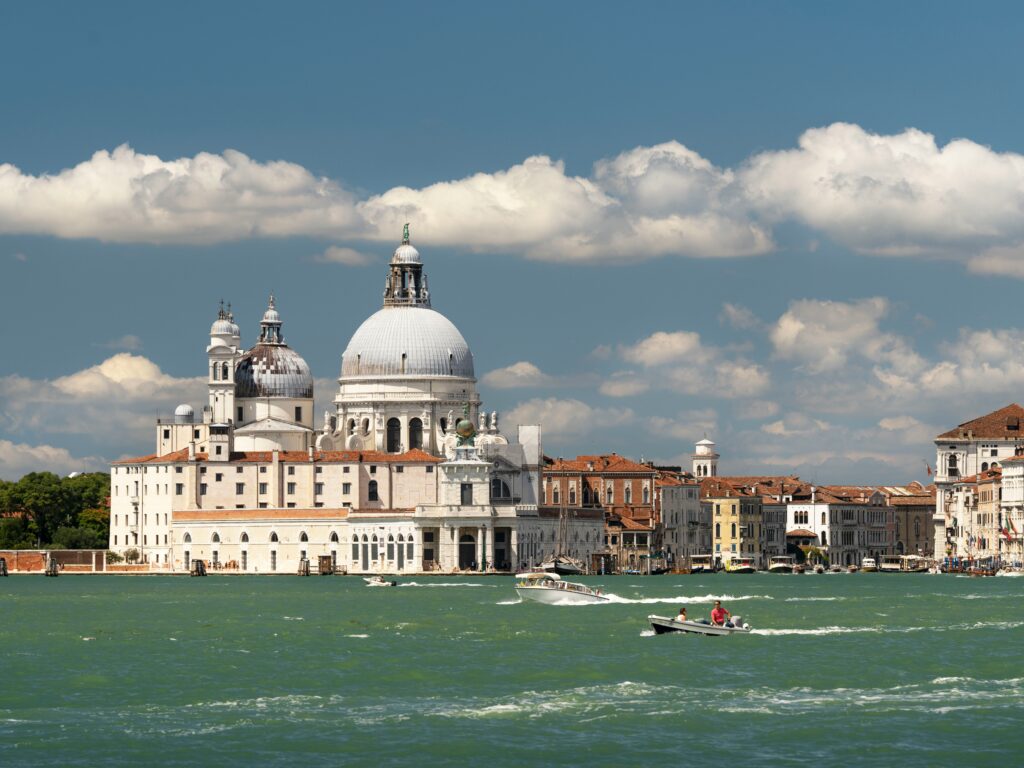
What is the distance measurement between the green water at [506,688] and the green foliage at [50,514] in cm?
6925

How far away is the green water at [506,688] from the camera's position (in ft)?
135

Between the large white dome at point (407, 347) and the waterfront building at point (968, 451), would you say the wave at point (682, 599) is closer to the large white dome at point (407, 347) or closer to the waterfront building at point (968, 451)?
the large white dome at point (407, 347)

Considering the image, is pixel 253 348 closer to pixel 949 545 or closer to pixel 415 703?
pixel 949 545

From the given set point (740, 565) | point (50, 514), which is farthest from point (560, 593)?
point (740, 565)

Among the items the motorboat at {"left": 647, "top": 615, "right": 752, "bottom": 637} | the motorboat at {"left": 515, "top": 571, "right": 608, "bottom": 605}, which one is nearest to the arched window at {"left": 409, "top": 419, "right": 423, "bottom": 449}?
the motorboat at {"left": 515, "top": 571, "right": 608, "bottom": 605}

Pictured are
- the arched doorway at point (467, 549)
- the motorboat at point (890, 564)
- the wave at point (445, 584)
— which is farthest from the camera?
the motorboat at point (890, 564)

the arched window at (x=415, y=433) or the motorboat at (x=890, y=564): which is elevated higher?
the arched window at (x=415, y=433)

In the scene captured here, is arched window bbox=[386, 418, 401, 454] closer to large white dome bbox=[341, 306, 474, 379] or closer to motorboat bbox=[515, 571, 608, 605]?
large white dome bbox=[341, 306, 474, 379]

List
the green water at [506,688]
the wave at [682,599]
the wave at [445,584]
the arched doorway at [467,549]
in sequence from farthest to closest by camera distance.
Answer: the arched doorway at [467,549] → the wave at [445,584] → the wave at [682,599] → the green water at [506,688]

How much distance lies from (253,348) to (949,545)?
169 ft

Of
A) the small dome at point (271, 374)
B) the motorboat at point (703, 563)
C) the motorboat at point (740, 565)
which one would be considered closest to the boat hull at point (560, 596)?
the small dome at point (271, 374)

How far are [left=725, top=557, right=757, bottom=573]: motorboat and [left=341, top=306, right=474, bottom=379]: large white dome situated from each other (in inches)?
1103

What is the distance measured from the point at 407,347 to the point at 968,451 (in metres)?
46.6

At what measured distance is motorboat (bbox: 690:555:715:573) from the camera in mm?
169188
